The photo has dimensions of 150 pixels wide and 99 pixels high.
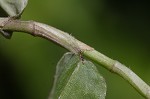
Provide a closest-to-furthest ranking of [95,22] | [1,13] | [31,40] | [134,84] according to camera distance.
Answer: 1. [134,84]
2. [1,13]
3. [31,40]
4. [95,22]

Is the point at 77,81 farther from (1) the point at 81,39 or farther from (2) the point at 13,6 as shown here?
(1) the point at 81,39

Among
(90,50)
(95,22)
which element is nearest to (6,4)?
(90,50)

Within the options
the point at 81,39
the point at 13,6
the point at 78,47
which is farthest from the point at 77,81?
the point at 81,39

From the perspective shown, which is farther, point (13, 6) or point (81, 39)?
point (81, 39)

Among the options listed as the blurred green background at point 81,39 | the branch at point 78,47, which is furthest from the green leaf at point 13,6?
the blurred green background at point 81,39

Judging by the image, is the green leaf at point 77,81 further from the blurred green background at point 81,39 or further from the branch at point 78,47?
the blurred green background at point 81,39

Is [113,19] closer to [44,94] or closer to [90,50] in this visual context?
[44,94]

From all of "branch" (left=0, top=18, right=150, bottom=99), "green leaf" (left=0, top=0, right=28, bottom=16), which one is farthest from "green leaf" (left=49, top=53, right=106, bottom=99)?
"green leaf" (left=0, top=0, right=28, bottom=16)
